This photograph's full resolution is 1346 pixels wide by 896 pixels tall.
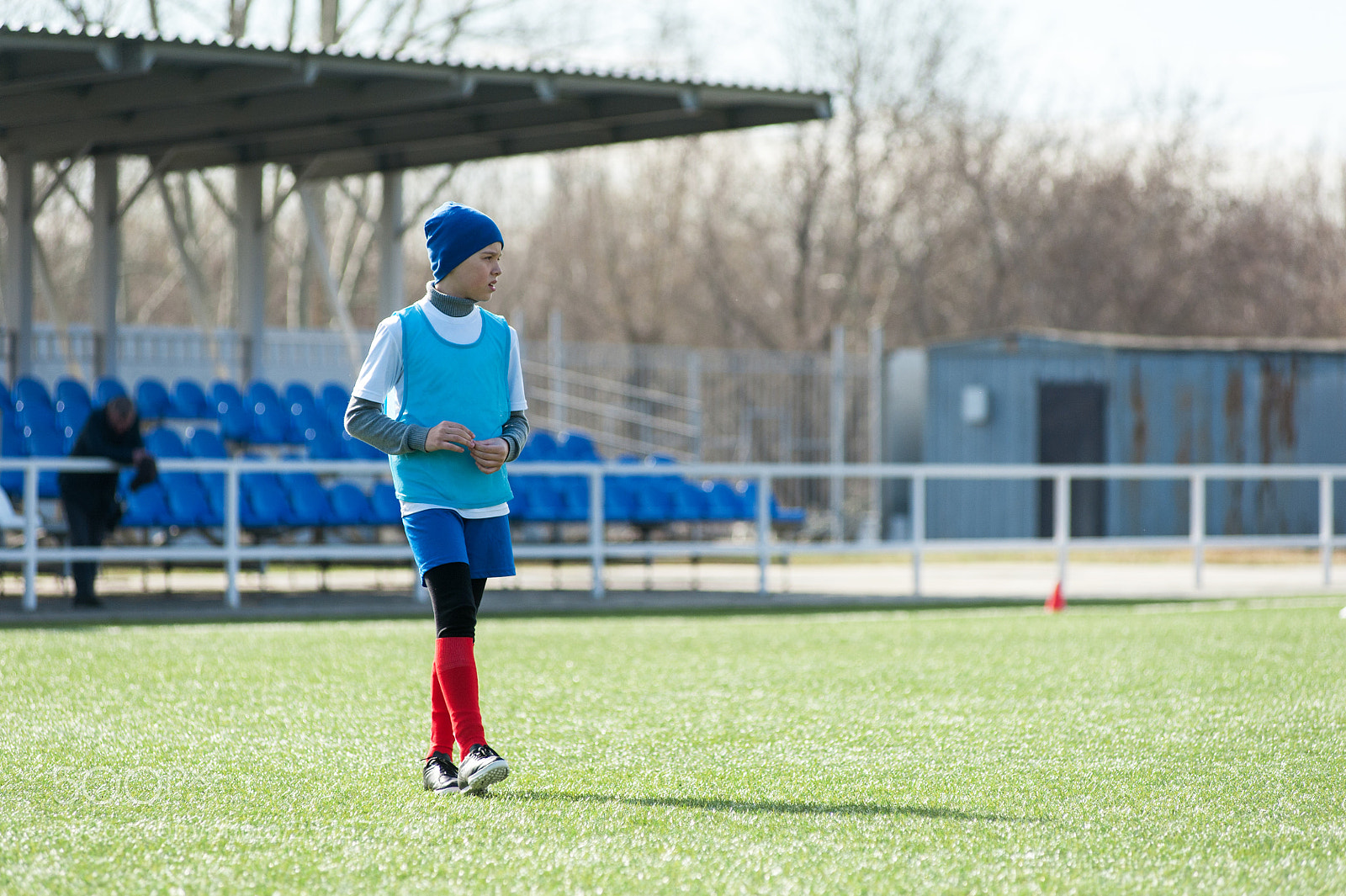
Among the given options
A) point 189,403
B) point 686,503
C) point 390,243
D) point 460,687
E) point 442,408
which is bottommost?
point 686,503

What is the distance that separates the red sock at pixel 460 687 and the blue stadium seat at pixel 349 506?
844cm

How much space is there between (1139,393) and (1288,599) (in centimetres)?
923

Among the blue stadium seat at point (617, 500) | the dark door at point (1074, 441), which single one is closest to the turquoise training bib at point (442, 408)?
the blue stadium seat at point (617, 500)

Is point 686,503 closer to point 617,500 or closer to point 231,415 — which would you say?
point 617,500

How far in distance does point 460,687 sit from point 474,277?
1231 millimetres

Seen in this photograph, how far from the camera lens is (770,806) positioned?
14.4 ft

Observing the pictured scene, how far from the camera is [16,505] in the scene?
12703mm

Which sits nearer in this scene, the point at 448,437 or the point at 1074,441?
the point at 448,437

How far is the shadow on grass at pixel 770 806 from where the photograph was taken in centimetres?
429

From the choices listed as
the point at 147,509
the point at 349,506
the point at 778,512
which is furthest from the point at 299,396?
the point at 778,512

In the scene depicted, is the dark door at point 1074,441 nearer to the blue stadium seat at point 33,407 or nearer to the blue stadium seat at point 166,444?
the blue stadium seat at point 166,444

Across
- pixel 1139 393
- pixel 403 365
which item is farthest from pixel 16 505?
pixel 1139 393

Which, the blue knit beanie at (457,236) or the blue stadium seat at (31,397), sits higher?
the blue knit beanie at (457,236)

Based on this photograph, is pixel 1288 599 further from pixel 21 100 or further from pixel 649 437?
pixel 21 100
